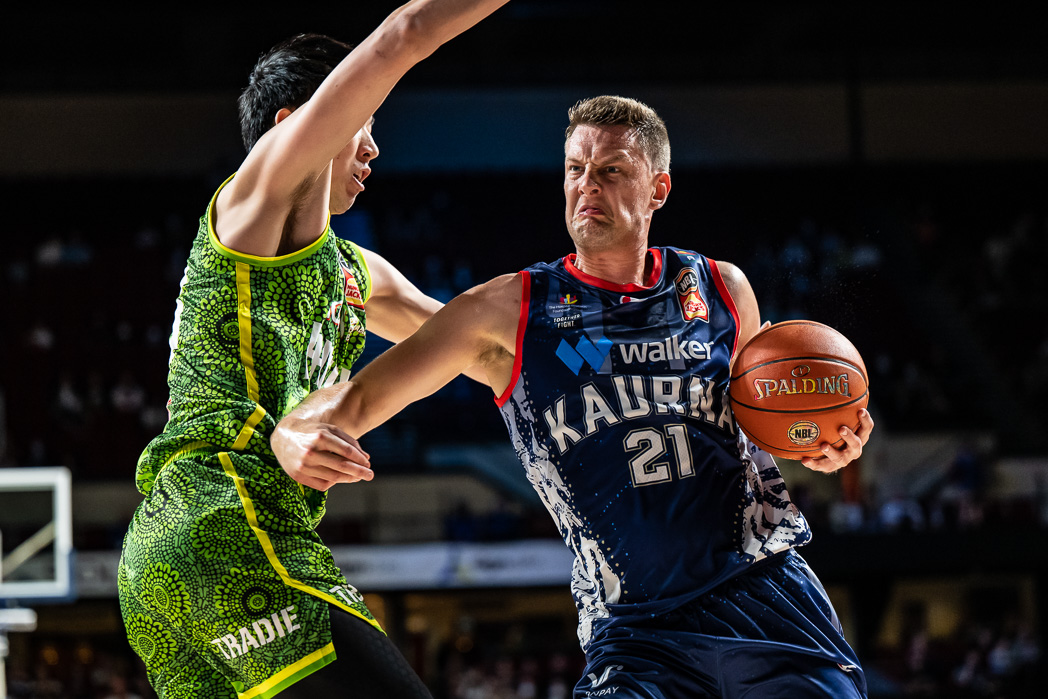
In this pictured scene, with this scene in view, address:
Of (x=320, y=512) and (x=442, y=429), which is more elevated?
(x=320, y=512)

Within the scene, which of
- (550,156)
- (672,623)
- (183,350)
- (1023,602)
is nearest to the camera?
(183,350)

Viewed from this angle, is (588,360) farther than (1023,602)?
No

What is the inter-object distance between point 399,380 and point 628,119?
1.01 m

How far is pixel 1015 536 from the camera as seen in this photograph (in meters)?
14.5

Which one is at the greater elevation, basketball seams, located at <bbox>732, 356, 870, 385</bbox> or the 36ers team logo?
the 36ers team logo

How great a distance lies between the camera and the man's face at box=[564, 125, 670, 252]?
3.05m

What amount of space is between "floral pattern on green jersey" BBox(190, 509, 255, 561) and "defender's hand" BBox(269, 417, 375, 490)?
16 cm

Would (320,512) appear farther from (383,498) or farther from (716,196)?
(716,196)

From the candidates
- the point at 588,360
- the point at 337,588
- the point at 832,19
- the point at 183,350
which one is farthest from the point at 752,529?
the point at 832,19

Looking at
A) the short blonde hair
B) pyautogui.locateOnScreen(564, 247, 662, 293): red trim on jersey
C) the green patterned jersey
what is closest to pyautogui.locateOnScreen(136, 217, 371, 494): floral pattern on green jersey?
the green patterned jersey

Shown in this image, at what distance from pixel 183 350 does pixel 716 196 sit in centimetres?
1570

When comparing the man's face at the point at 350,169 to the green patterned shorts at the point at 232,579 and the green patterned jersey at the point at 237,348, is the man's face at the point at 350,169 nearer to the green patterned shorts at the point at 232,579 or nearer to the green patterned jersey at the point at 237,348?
the green patterned jersey at the point at 237,348

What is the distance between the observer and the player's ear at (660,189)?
3201mm

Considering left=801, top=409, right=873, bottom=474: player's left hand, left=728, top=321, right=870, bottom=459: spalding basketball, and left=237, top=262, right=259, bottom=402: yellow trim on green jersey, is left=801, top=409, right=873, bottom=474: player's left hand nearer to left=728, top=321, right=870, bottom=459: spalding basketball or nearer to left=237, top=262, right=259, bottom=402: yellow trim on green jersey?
left=728, top=321, right=870, bottom=459: spalding basketball
